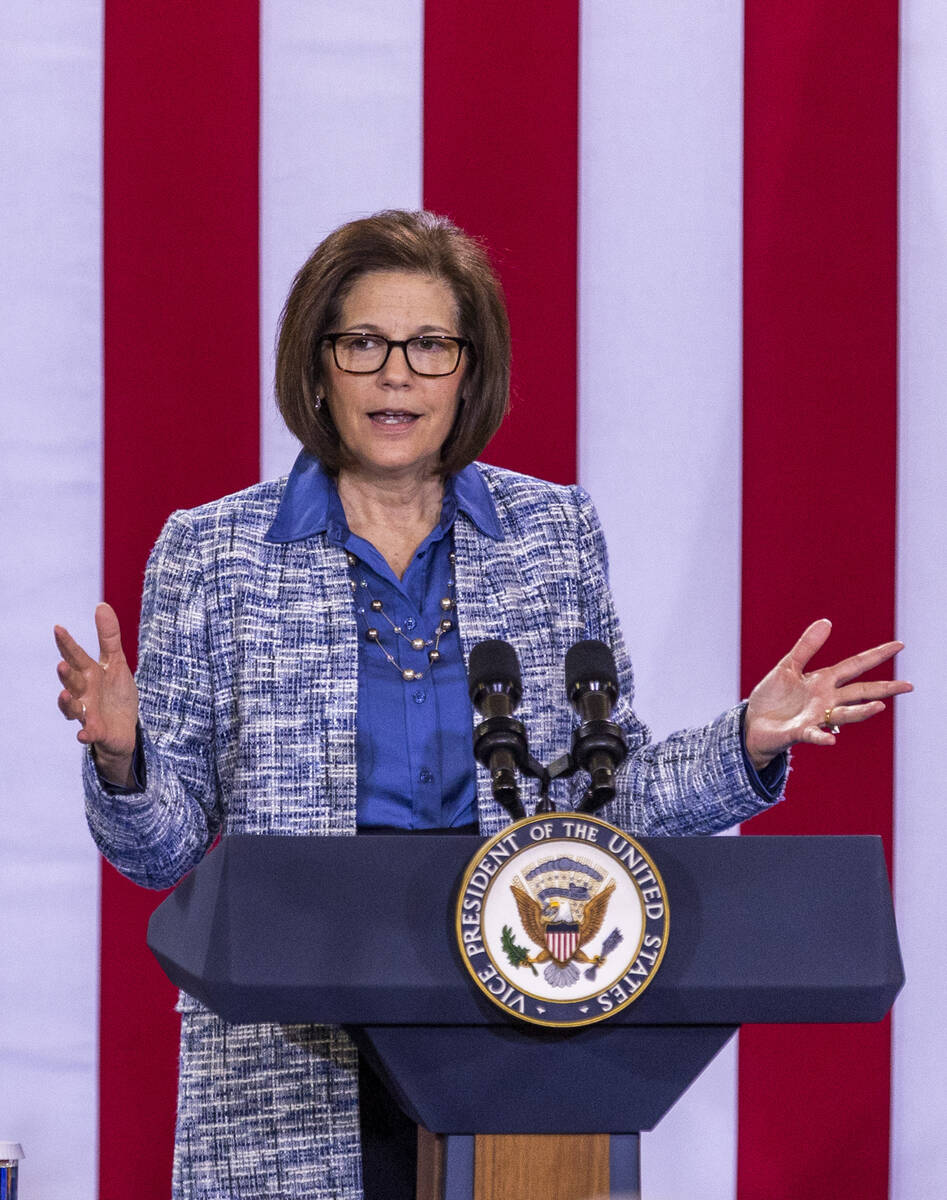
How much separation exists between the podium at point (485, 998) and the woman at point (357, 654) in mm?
264

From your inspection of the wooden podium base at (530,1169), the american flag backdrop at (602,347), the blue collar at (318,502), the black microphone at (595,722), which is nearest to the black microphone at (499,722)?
the black microphone at (595,722)

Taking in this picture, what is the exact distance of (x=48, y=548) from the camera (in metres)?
2.12

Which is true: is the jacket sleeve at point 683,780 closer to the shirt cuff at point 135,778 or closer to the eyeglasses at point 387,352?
the eyeglasses at point 387,352

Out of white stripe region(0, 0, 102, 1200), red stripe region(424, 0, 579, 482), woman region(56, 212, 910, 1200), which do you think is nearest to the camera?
woman region(56, 212, 910, 1200)

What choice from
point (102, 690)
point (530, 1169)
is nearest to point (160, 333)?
point (102, 690)

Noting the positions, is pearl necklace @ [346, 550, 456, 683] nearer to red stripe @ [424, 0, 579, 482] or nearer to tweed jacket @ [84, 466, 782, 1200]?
tweed jacket @ [84, 466, 782, 1200]

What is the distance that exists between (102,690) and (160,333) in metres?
1.03

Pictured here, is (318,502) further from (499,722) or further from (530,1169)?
(530,1169)

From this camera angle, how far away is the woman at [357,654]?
139 centimetres

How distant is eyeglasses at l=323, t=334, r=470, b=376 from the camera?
1590mm

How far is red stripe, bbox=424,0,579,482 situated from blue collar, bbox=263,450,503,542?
0.55 m

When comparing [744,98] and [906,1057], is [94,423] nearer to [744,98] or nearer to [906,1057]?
[744,98]

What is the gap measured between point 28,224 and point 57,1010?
105cm

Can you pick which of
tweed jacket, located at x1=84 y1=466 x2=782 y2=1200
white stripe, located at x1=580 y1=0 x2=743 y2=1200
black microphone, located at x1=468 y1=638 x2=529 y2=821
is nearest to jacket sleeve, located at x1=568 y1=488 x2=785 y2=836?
tweed jacket, located at x1=84 y1=466 x2=782 y2=1200
